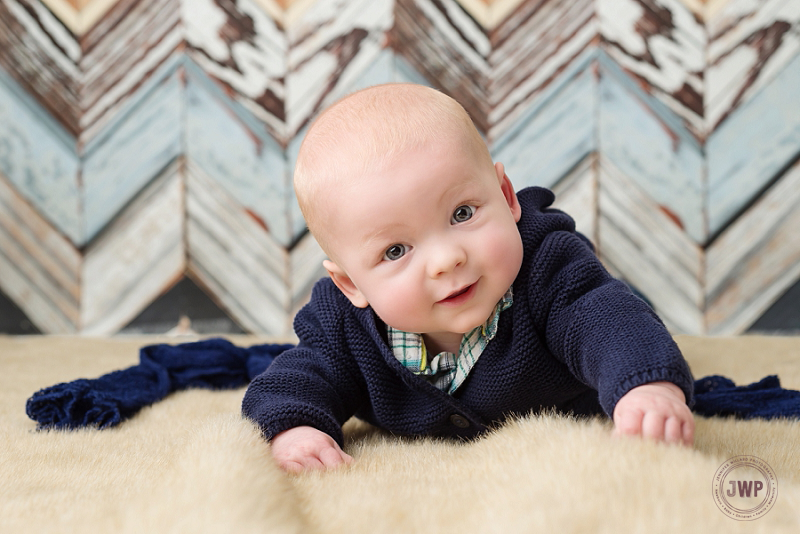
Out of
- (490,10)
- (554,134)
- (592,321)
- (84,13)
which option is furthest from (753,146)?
(84,13)

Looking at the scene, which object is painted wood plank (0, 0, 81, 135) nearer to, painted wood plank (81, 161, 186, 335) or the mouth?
painted wood plank (81, 161, 186, 335)

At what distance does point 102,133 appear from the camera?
2074 mm

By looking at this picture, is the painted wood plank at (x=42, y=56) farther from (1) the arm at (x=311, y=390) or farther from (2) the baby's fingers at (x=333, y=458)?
(2) the baby's fingers at (x=333, y=458)

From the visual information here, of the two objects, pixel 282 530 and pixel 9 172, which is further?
pixel 9 172

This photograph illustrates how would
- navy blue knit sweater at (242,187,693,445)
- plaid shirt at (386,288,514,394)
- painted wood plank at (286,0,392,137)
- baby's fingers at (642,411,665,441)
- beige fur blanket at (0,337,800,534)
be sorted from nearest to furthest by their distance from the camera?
beige fur blanket at (0,337,800,534) < baby's fingers at (642,411,665,441) < navy blue knit sweater at (242,187,693,445) < plaid shirt at (386,288,514,394) < painted wood plank at (286,0,392,137)

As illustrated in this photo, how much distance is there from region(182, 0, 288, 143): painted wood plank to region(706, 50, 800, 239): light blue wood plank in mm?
1274

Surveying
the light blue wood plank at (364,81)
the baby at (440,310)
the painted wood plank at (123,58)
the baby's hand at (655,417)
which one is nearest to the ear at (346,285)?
the baby at (440,310)

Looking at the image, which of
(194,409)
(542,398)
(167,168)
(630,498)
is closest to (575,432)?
(630,498)

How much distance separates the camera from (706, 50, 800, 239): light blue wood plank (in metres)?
1.91

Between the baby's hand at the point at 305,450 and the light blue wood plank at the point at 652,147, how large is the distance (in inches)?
60.3

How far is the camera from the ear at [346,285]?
2.60 ft

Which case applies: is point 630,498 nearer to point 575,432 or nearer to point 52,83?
point 575,432

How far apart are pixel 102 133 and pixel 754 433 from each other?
6.38 ft

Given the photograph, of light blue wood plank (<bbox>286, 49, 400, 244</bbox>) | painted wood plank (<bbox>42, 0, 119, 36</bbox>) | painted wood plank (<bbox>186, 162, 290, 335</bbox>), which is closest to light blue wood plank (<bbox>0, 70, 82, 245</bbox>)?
painted wood plank (<bbox>42, 0, 119, 36</bbox>)
